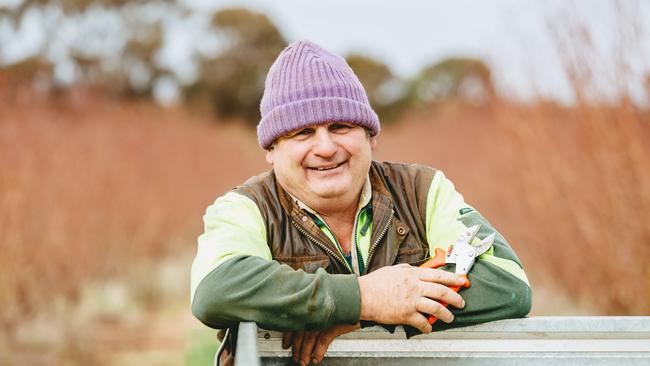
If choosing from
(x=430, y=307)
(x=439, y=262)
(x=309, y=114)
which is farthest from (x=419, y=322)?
(x=309, y=114)

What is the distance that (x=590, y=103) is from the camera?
5.55 metres

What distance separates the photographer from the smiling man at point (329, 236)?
2.11 metres

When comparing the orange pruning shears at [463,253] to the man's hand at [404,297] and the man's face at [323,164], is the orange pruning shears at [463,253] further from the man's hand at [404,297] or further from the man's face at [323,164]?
the man's face at [323,164]

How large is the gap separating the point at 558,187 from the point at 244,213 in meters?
4.39

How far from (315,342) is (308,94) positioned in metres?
0.76

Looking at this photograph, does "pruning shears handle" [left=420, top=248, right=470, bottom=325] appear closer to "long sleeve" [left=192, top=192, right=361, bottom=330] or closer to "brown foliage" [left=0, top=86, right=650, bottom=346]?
"long sleeve" [left=192, top=192, right=361, bottom=330]

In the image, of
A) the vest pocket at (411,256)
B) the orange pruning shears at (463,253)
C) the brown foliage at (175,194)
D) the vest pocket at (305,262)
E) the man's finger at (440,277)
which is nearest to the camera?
the man's finger at (440,277)

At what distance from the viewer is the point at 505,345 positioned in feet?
7.26

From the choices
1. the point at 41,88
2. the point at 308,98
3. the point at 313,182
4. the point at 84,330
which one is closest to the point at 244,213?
the point at 313,182

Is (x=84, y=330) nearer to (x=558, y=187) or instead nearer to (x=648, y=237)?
(x=558, y=187)

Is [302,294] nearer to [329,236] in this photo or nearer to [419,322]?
[419,322]

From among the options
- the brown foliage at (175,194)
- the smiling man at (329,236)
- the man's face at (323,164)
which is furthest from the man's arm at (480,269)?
the brown foliage at (175,194)

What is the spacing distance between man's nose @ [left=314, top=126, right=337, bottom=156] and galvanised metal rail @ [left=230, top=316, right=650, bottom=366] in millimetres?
550

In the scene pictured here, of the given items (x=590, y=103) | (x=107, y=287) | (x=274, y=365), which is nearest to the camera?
(x=274, y=365)
